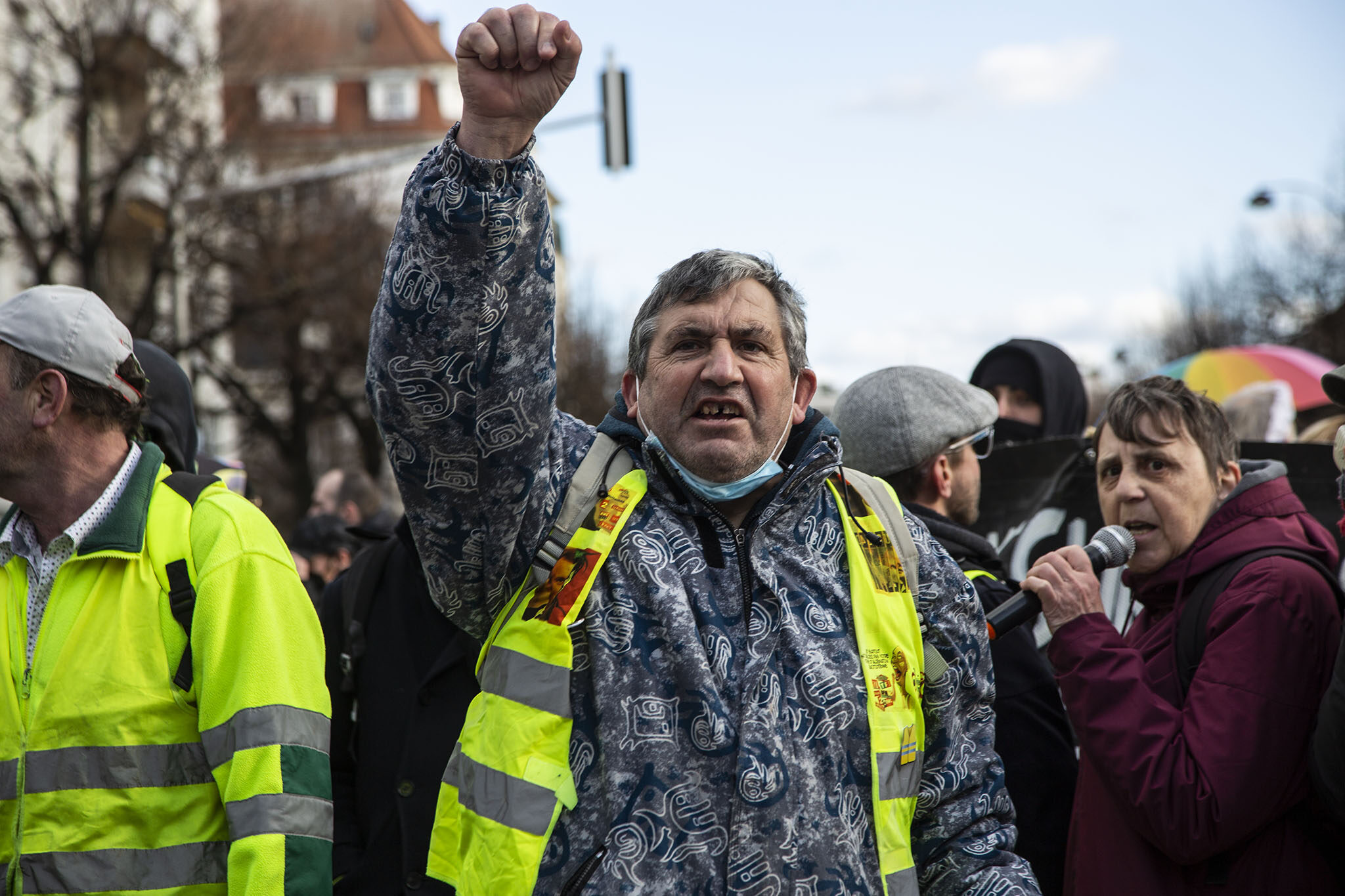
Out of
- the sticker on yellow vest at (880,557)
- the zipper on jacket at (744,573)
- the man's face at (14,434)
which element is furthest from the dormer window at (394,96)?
the zipper on jacket at (744,573)

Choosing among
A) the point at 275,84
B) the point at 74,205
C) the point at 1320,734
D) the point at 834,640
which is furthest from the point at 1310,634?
the point at 275,84

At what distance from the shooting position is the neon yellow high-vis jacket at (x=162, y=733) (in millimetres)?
2463

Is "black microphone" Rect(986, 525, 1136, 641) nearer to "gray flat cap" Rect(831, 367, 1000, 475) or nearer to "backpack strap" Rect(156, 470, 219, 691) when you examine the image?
"gray flat cap" Rect(831, 367, 1000, 475)

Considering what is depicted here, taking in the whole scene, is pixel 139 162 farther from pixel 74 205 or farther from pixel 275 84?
pixel 275 84

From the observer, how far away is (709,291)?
242 cm

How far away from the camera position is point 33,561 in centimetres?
271

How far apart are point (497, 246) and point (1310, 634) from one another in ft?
6.59

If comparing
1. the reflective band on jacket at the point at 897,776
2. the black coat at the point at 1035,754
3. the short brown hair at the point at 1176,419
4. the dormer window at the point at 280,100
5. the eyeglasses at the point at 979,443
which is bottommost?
the black coat at the point at 1035,754

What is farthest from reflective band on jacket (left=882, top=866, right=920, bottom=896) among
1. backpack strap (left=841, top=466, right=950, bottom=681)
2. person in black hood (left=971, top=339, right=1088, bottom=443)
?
person in black hood (left=971, top=339, right=1088, bottom=443)

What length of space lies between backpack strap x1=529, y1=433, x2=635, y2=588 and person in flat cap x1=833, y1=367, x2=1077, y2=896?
2.85 ft

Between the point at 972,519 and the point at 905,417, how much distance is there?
1.34 ft

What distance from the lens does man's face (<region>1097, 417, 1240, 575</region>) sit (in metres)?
3.11

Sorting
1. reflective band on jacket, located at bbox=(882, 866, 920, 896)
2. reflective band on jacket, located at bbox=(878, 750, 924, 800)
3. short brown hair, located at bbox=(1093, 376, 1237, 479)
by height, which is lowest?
reflective band on jacket, located at bbox=(882, 866, 920, 896)

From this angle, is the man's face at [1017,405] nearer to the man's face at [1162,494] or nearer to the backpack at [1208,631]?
the man's face at [1162,494]
